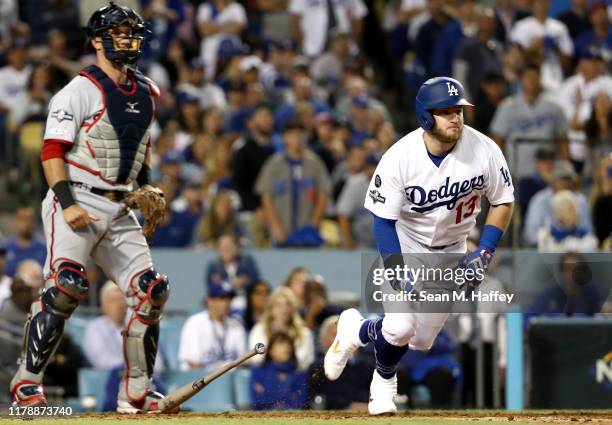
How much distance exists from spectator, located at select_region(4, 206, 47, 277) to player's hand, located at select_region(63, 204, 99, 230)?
16.8 feet

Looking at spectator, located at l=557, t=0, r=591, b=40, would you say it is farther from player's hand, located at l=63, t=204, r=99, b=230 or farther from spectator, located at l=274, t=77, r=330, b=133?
player's hand, located at l=63, t=204, r=99, b=230

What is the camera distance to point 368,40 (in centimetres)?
1911

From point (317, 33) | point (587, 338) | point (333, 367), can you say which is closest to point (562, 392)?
point (587, 338)

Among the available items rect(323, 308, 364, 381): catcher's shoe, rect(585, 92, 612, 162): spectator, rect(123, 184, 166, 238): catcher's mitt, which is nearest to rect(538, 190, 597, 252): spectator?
rect(585, 92, 612, 162): spectator

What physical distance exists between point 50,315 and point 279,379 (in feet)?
11.1

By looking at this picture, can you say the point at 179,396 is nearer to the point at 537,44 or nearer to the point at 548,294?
the point at 548,294

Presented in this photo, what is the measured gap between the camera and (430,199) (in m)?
8.91

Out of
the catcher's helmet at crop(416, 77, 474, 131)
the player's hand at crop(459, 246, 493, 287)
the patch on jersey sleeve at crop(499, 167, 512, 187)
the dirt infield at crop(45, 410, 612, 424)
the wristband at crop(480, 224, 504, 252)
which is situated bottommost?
the dirt infield at crop(45, 410, 612, 424)

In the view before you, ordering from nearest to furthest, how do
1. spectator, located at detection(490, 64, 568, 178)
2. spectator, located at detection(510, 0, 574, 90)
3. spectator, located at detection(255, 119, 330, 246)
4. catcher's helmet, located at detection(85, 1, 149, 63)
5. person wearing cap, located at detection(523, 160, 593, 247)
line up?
catcher's helmet, located at detection(85, 1, 149, 63)
person wearing cap, located at detection(523, 160, 593, 247)
spectator, located at detection(255, 119, 330, 246)
spectator, located at detection(490, 64, 568, 178)
spectator, located at detection(510, 0, 574, 90)

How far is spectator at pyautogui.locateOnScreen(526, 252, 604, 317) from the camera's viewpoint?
38.6ft

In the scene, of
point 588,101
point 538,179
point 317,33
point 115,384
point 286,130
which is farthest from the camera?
point 317,33

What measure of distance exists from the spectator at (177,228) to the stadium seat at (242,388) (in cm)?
247

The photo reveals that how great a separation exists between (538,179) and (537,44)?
166 inches

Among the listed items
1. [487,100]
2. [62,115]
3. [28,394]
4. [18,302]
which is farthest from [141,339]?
[487,100]
